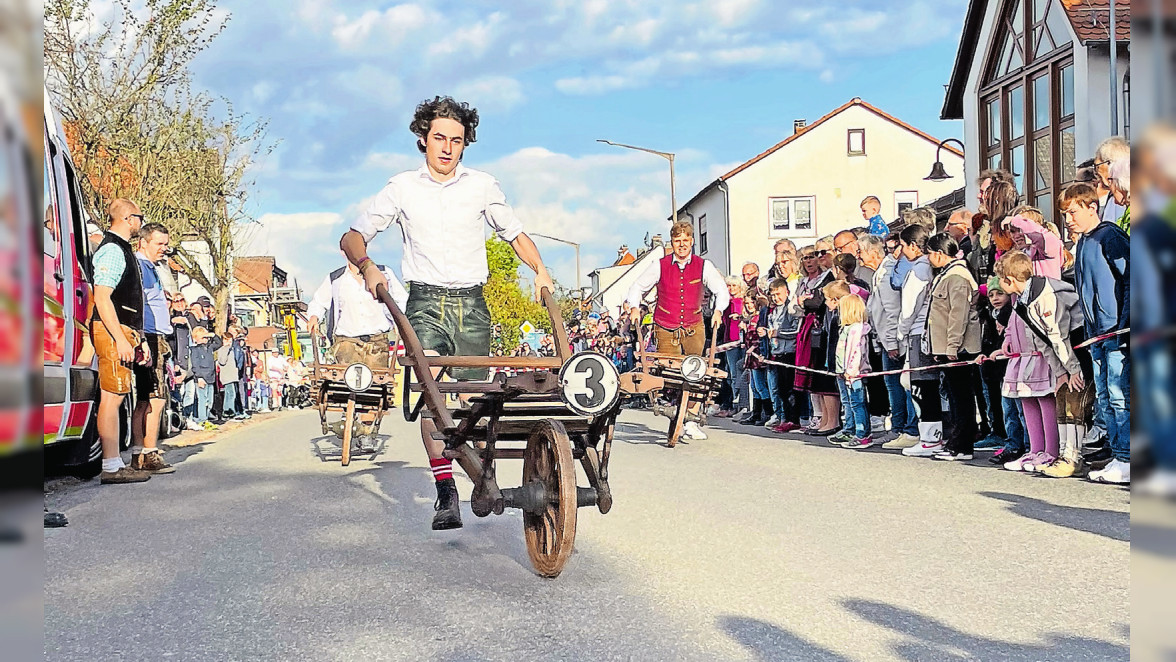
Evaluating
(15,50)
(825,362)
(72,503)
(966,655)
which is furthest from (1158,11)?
(825,362)

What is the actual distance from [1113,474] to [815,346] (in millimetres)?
5693

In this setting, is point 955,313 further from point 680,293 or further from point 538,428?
point 538,428

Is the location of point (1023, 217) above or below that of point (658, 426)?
above

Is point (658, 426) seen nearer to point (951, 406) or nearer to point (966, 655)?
point (951, 406)

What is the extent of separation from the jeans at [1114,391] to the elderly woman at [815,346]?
5.16m

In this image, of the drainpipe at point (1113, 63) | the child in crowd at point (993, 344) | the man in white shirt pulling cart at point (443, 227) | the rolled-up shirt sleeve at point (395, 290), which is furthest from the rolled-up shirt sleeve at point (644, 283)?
the man in white shirt pulling cart at point (443, 227)

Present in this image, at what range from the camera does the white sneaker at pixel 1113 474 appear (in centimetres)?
775

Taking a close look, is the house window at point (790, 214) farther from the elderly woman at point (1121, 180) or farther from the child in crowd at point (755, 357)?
the elderly woman at point (1121, 180)

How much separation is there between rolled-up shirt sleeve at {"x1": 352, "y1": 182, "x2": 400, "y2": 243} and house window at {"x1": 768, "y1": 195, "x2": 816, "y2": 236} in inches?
1850

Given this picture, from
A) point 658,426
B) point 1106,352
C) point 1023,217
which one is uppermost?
point 1023,217

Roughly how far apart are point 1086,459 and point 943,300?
2073mm

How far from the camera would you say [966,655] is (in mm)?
3578

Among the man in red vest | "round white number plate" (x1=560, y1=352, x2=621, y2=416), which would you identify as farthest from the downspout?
"round white number plate" (x1=560, y1=352, x2=621, y2=416)

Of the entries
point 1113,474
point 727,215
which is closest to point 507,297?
point 727,215
